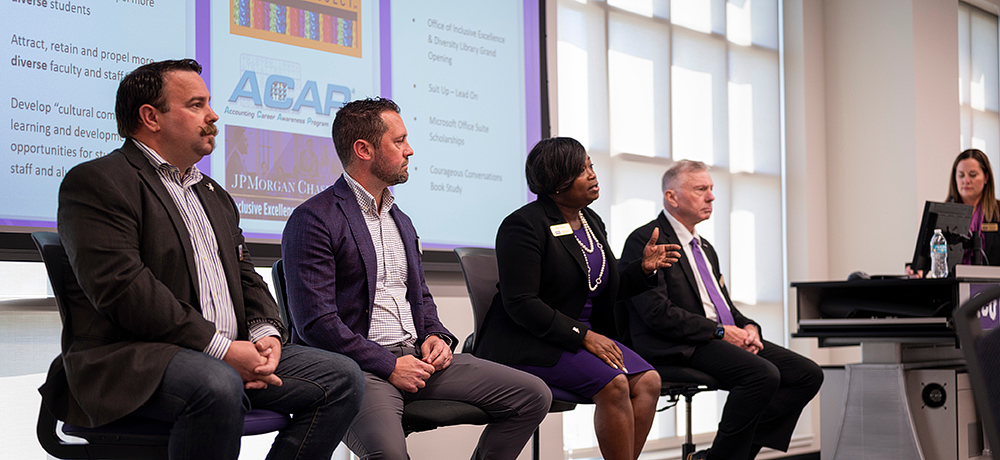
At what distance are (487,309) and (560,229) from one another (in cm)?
35

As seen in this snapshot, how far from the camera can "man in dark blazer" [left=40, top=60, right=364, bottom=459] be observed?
5.45ft

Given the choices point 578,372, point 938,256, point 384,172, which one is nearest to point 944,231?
point 938,256

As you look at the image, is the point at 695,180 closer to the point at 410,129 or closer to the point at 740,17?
the point at 410,129

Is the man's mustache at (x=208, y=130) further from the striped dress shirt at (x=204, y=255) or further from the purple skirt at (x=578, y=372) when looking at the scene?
the purple skirt at (x=578, y=372)

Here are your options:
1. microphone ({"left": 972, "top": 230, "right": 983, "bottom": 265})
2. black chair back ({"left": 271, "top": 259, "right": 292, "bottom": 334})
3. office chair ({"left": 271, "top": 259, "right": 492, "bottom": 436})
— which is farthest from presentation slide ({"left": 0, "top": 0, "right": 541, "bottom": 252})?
microphone ({"left": 972, "top": 230, "right": 983, "bottom": 265})

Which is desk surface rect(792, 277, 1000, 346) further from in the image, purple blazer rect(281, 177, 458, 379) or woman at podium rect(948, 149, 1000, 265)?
purple blazer rect(281, 177, 458, 379)

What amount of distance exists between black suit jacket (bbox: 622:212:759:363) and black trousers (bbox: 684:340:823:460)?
0.06m

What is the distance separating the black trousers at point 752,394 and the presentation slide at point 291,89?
1.15 meters

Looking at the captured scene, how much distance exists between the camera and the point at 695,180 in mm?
3350

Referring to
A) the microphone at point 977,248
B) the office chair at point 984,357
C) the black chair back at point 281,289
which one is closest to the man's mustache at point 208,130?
the black chair back at point 281,289

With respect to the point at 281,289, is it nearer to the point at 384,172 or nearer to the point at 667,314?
the point at 384,172

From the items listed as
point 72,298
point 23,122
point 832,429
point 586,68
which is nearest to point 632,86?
point 586,68

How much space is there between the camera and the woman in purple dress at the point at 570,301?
2.52 metres

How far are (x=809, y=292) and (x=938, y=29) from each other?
8.89 feet
